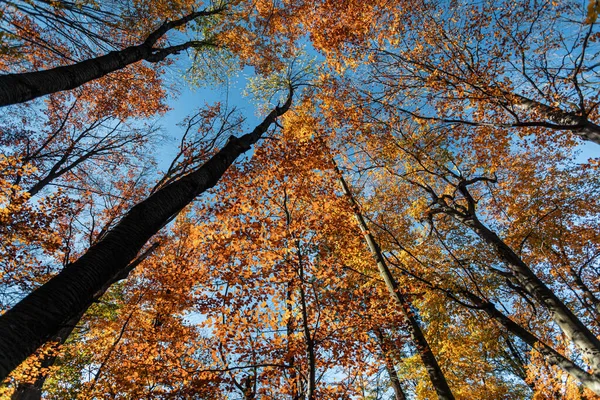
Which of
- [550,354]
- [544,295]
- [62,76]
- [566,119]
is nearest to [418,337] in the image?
[550,354]

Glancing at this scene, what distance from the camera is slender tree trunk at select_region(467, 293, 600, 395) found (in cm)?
475

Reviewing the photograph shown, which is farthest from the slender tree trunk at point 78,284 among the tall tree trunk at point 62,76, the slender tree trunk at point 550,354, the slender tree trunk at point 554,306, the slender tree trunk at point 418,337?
the slender tree trunk at point 554,306

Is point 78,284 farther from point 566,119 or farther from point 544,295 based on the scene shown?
point 566,119

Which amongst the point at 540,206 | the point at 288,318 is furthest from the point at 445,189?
the point at 288,318

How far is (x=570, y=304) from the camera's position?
→ 41.7 ft

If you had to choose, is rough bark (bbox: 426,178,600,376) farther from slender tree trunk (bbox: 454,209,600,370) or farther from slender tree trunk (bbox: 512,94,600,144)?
slender tree trunk (bbox: 512,94,600,144)

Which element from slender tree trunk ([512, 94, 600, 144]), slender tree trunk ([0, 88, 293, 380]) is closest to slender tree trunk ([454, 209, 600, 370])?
slender tree trunk ([512, 94, 600, 144])

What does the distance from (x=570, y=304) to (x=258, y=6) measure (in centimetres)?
1875

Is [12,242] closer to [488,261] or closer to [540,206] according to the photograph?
[488,261]

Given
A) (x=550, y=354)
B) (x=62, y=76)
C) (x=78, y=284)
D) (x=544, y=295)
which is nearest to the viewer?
(x=78, y=284)

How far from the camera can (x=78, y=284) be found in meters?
2.29

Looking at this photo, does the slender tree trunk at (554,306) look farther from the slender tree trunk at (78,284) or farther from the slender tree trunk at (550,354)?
the slender tree trunk at (78,284)

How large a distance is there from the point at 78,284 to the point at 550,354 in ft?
24.7

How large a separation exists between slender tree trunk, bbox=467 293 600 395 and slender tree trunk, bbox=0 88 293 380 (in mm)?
6596
